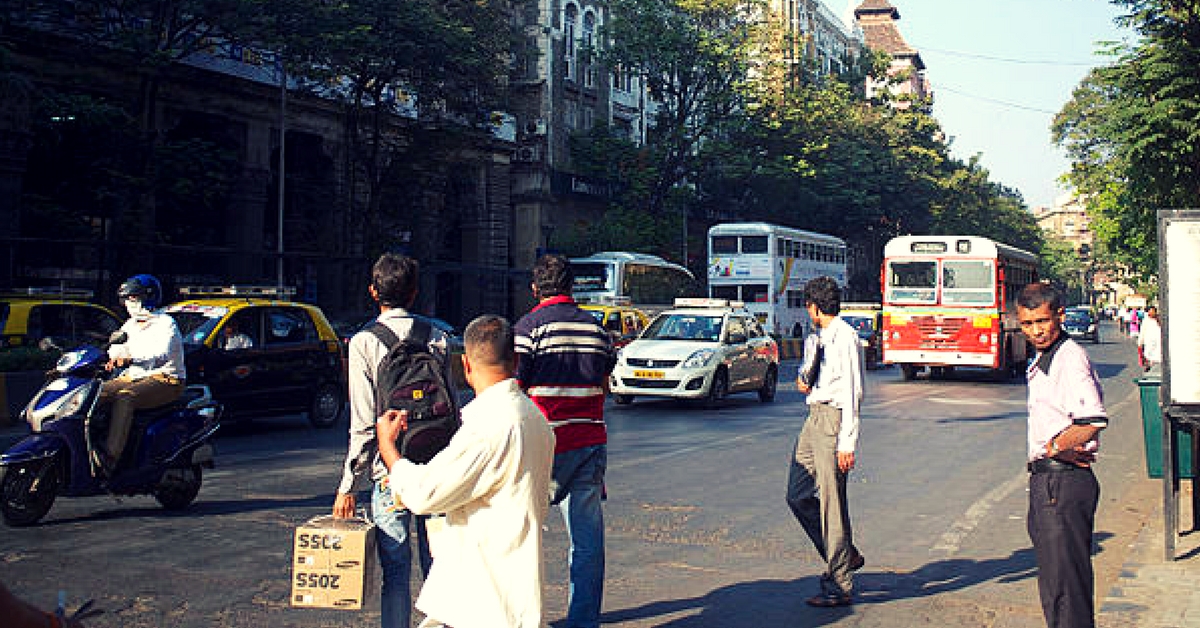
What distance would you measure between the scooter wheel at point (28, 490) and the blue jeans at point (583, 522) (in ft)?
14.2

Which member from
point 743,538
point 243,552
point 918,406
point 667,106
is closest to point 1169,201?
point 918,406

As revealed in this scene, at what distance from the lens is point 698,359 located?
1744cm

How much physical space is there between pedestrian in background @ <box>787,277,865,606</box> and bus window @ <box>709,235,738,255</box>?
105ft

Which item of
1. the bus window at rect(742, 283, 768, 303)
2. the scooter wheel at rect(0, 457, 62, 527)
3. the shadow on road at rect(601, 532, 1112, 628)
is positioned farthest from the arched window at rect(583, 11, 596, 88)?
the shadow on road at rect(601, 532, 1112, 628)

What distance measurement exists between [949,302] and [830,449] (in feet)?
64.9

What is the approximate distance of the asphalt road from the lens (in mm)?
5848

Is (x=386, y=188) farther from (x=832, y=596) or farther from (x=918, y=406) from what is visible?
(x=832, y=596)

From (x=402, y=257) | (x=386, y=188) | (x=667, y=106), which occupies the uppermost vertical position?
(x=667, y=106)

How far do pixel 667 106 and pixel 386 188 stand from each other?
18.6 meters

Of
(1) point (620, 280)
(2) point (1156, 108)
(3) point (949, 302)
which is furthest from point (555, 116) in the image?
(2) point (1156, 108)

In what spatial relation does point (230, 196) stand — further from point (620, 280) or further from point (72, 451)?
point (72, 451)

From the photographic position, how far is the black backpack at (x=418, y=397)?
4.03 metres

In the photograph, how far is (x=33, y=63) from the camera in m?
23.0

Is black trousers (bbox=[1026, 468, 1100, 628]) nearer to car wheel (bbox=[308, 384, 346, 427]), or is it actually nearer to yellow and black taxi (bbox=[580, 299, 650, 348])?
car wheel (bbox=[308, 384, 346, 427])
